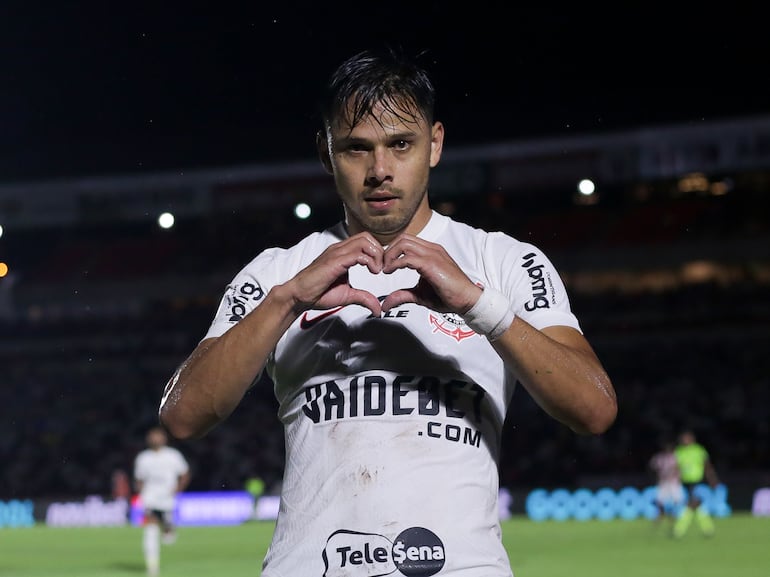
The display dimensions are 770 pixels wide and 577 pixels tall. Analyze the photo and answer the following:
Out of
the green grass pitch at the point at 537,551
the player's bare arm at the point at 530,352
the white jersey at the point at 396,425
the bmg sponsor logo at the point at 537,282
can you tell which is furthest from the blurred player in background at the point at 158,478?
the player's bare arm at the point at 530,352

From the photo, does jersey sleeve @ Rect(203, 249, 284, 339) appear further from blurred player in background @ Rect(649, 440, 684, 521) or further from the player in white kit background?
blurred player in background @ Rect(649, 440, 684, 521)

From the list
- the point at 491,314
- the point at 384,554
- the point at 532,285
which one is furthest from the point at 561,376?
the point at 384,554

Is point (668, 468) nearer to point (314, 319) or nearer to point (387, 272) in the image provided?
point (314, 319)

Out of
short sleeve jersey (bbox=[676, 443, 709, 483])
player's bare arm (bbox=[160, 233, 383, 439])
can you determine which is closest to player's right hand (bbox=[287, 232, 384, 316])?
player's bare arm (bbox=[160, 233, 383, 439])

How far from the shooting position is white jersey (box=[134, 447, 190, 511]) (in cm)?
1507

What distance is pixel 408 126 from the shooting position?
2.50m

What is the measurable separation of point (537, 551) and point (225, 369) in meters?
13.3

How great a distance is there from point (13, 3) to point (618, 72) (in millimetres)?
7871

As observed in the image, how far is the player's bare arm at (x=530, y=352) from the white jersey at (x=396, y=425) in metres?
0.15

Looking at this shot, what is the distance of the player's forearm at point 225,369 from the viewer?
94.3 inches

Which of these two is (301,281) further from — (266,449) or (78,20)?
(266,449)

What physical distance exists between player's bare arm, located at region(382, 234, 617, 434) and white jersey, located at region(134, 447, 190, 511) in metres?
13.1

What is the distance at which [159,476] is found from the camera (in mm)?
15398

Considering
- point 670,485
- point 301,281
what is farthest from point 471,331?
point 670,485
